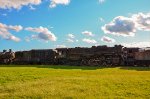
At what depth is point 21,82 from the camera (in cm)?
2873

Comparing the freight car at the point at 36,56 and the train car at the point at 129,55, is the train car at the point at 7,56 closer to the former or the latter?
the freight car at the point at 36,56

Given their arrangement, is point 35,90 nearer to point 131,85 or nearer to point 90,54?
point 131,85

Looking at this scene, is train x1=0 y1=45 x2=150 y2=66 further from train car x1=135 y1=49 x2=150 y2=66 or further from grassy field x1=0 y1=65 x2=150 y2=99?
grassy field x1=0 y1=65 x2=150 y2=99

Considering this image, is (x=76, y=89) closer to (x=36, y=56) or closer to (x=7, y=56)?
(x=36, y=56)

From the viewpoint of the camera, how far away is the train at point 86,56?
66.6m

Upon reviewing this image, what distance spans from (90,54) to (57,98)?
179 feet

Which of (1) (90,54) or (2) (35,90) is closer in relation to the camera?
(2) (35,90)

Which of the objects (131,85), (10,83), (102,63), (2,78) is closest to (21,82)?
(10,83)

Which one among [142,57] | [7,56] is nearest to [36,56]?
[7,56]

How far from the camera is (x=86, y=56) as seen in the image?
7681cm

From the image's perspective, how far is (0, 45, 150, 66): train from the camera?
66625 millimetres

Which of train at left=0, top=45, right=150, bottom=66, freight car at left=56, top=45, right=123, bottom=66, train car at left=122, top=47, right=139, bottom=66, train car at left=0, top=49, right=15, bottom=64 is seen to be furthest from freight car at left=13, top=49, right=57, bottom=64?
train car at left=122, top=47, right=139, bottom=66

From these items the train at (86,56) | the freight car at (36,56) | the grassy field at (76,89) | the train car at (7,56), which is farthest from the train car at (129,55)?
the grassy field at (76,89)

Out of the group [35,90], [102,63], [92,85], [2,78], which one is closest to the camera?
[35,90]
